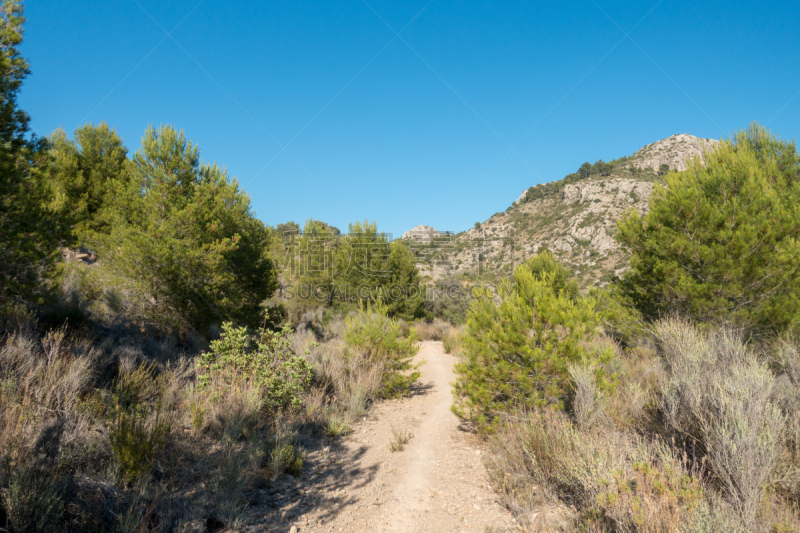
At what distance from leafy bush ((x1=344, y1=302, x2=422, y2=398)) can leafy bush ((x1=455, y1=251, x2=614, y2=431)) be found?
3110 millimetres

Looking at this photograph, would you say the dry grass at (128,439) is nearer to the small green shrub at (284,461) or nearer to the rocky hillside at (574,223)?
the small green shrub at (284,461)

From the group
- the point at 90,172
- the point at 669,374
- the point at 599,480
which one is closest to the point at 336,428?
the point at 599,480

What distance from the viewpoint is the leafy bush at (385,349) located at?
852 cm

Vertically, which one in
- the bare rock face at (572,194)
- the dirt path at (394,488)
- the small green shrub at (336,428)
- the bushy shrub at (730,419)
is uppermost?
the bare rock face at (572,194)

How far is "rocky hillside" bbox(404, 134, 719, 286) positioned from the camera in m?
35.7

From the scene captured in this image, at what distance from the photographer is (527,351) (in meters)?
5.11

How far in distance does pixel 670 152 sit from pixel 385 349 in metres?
57.5

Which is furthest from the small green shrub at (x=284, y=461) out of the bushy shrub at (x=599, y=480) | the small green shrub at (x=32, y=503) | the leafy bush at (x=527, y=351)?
the leafy bush at (x=527, y=351)

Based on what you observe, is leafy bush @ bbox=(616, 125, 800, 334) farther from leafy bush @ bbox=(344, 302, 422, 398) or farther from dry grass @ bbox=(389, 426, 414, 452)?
dry grass @ bbox=(389, 426, 414, 452)

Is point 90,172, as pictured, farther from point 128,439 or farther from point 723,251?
point 723,251

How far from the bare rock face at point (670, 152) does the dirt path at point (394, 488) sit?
54281mm

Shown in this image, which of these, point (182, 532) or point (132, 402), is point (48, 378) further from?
point (182, 532)

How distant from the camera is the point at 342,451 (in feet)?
17.8

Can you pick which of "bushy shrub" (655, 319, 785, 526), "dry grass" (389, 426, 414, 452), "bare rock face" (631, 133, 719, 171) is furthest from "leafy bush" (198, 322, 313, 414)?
"bare rock face" (631, 133, 719, 171)
